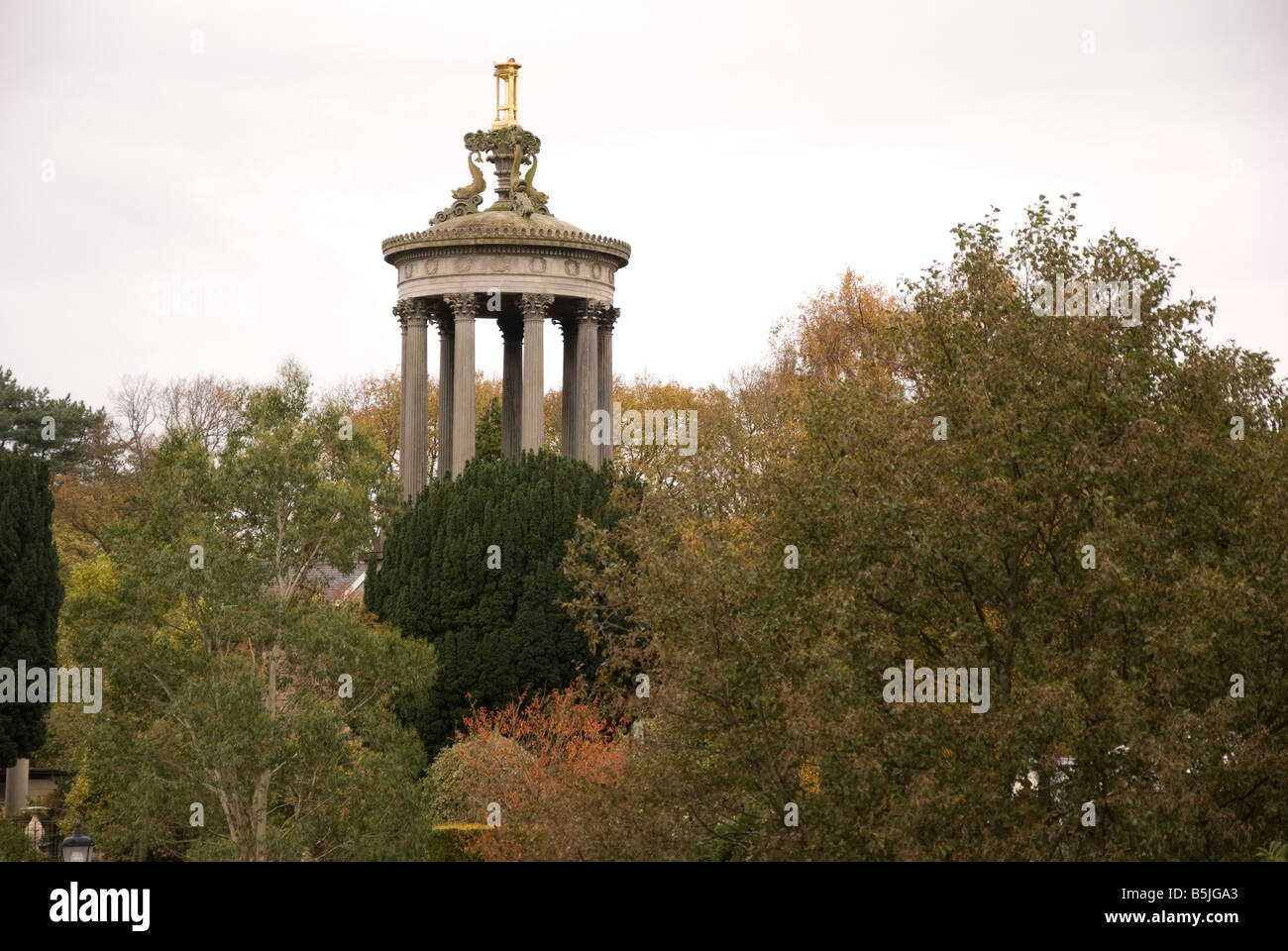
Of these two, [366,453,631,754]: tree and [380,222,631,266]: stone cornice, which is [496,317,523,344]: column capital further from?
[366,453,631,754]: tree

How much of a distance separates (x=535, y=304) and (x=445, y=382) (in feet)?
22.2

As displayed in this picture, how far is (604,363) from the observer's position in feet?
215

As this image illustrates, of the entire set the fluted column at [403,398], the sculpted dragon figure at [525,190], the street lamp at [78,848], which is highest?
the sculpted dragon figure at [525,190]

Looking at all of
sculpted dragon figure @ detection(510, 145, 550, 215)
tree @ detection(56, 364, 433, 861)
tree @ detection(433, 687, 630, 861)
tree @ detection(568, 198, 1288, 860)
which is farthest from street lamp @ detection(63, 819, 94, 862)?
sculpted dragon figure @ detection(510, 145, 550, 215)

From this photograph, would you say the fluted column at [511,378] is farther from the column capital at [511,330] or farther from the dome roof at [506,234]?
the dome roof at [506,234]

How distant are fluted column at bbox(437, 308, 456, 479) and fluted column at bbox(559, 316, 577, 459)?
12.5ft

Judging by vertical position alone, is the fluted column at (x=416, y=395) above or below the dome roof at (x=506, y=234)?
below

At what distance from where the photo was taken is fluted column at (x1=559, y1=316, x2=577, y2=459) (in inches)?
2571

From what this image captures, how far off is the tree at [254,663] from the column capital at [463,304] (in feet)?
78.3

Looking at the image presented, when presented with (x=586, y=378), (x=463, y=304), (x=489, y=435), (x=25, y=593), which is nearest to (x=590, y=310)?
(x=586, y=378)

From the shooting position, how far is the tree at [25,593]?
53.4 meters

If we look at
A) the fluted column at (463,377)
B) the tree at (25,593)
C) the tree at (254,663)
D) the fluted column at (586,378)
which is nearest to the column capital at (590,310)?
the fluted column at (586,378)

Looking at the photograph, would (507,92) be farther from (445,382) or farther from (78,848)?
(78,848)
